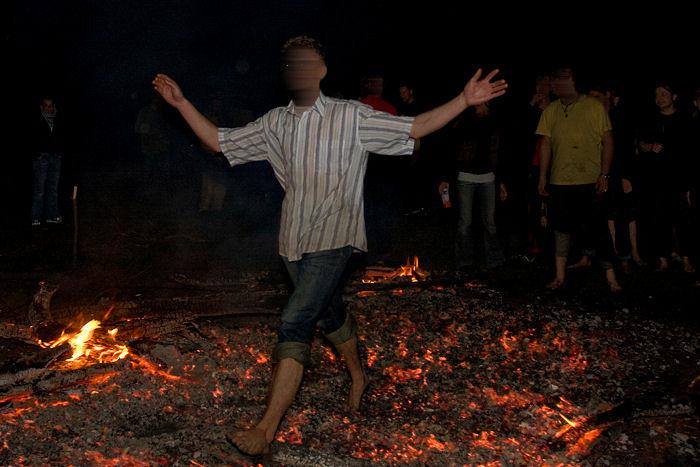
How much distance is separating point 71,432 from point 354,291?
3.39 meters

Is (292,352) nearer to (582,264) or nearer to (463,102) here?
(463,102)

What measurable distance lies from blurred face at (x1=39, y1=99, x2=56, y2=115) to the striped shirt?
819cm

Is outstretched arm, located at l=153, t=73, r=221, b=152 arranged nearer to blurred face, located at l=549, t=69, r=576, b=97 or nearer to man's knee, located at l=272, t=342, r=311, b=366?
man's knee, located at l=272, t=342, r=311, b=366

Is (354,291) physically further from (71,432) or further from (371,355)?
(71,432)

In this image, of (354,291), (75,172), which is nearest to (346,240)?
(354,291)

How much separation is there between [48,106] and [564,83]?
26.8ft

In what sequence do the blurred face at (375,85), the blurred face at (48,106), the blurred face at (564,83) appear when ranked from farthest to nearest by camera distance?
the blurred face at (48,106) → the blurred face at (375,85) → the blurred face at (564,83)

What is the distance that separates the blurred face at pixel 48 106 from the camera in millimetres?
10953

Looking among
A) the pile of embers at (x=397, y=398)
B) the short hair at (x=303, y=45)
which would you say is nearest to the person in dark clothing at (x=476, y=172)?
the pile of embers at (x=397, y=398)

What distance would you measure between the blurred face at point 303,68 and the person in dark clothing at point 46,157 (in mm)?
8367

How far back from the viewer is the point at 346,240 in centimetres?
409

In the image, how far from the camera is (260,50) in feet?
59.4

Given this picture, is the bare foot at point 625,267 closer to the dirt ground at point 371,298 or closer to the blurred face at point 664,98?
the dirt ground at point 371,298

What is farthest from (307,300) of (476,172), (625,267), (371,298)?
(625,267)
